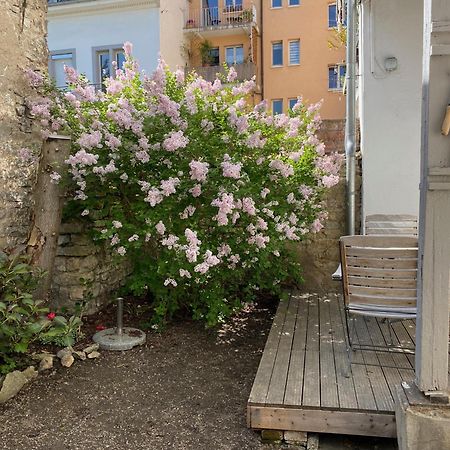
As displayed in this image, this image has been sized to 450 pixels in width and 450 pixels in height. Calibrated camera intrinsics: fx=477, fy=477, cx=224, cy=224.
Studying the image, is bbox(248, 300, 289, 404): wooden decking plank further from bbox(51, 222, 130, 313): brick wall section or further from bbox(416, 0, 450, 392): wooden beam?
bbox(51, 222, 130, 313): brick wall section

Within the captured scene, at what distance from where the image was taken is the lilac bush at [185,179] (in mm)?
4023

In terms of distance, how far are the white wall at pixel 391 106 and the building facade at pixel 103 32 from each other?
29.8 feet

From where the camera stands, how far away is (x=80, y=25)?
13992mm

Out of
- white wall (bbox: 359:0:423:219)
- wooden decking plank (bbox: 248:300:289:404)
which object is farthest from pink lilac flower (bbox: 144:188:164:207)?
white wall (bbox: 359:0:423:219)

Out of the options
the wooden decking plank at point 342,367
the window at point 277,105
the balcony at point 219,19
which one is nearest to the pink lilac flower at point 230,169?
the wooden decking plank at point 342,367

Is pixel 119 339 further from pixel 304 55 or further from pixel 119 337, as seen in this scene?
pixel 304 55

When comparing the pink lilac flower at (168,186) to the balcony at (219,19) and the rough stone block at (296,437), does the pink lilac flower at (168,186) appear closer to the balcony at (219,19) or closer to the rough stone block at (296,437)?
the rough stone block at (296,437)

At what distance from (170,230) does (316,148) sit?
197cm

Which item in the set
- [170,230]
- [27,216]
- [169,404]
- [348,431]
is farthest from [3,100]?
[348,431]

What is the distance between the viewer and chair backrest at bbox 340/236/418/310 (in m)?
3.10

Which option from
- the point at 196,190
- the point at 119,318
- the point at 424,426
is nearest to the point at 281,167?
the point at 196,190

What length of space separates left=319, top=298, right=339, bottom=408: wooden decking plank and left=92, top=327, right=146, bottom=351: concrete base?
5.31ft

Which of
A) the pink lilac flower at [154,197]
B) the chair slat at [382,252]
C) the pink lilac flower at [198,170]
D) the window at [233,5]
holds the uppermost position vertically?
the window at [233,5]

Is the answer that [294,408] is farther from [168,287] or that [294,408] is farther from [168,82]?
[168,82]
